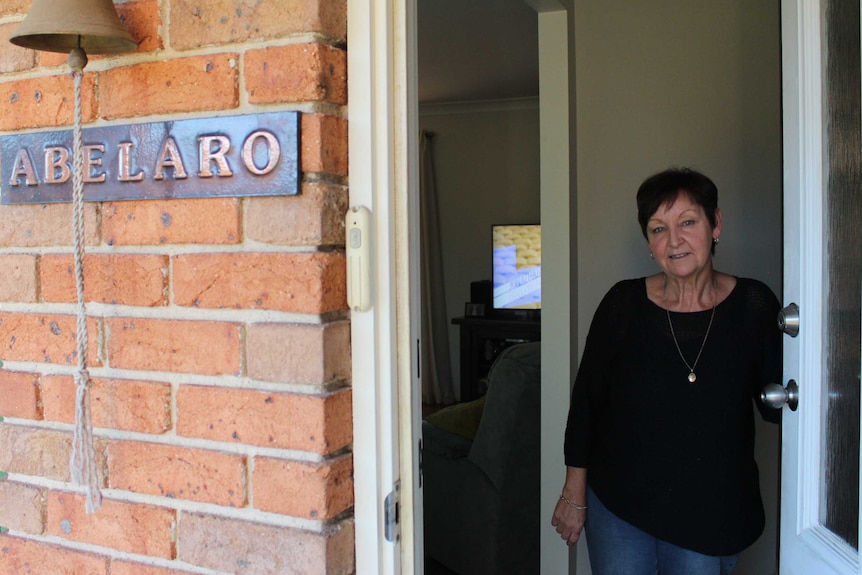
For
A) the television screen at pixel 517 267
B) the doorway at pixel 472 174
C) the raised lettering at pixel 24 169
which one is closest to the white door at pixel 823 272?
the raised lettering at pixel 24 169

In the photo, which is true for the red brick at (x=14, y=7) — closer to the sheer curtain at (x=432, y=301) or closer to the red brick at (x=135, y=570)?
the red brick at (x=135, y=570)

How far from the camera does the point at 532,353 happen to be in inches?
112

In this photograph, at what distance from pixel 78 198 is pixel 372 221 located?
439 mm

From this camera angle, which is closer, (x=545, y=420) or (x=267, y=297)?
(x=267, y=297)

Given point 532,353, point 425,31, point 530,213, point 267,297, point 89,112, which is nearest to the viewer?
point 267,297

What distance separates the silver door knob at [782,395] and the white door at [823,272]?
0.02m

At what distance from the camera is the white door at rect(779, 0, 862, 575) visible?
118 centimetres

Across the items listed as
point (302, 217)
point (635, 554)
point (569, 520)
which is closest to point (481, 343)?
point (569, 520)

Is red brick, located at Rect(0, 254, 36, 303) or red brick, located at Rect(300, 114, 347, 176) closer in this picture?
red brick, located at Rect(300, 114, 347, 176)

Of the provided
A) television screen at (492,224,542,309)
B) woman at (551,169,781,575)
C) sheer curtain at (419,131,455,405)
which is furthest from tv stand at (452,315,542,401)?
woman at (551,169,781,575)

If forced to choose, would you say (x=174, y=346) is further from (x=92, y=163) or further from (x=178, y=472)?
(x=92, y=163)

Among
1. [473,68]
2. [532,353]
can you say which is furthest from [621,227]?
[473,68]

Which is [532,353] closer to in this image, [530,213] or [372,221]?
[372,221]

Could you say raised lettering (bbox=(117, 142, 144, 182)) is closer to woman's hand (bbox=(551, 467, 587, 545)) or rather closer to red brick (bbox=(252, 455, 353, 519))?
red brick (bbox=(252, 455, 353, 519))
